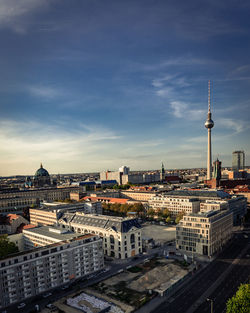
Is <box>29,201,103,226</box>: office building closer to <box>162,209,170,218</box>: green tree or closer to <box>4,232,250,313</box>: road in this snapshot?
<box>162,209,170,218</box>: green tree

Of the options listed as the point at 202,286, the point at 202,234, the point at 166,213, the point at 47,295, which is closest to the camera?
the point at 47,295

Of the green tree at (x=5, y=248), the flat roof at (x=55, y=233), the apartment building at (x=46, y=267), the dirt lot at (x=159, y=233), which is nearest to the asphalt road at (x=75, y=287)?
the apartment building at (x=46, y=267)

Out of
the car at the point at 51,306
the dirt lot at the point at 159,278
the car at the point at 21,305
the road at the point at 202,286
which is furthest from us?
the dirt lot at the point at 159,278

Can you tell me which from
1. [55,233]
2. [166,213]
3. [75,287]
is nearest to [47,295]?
[75,287]

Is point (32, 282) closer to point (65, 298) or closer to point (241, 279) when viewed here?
point (65, 298)

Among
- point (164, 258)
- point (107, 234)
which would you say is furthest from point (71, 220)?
point (164, 258)

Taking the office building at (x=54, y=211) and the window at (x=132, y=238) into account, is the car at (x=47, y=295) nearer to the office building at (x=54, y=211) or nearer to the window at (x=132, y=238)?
the window at (x=132, y=238)

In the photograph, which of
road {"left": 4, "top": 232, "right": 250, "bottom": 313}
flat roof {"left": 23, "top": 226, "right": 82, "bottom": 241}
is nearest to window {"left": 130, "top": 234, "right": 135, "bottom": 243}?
road {"left": 4, "top": 232, "right": 250, "bottom": 313}

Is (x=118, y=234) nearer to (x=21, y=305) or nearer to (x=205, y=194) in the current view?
(x=21, y=305)
